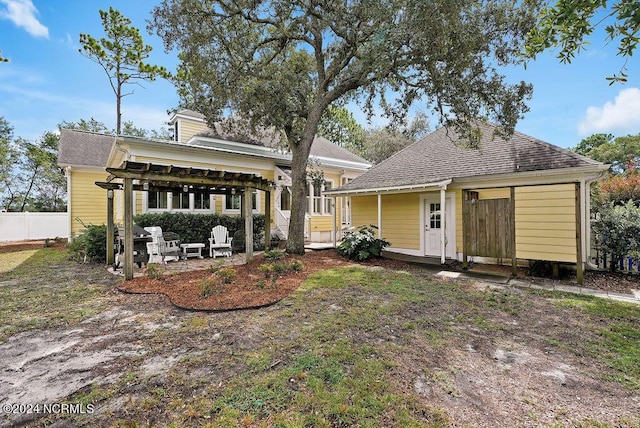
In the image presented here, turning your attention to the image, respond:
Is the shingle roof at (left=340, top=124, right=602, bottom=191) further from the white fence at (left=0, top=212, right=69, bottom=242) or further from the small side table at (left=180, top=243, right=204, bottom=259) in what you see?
the white fence at (left=0, top=212, right=69, bottom=242)

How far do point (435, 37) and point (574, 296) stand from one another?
21.4 ft

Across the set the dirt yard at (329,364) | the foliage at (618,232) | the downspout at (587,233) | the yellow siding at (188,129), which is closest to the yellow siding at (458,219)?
the downspout at (587,233)

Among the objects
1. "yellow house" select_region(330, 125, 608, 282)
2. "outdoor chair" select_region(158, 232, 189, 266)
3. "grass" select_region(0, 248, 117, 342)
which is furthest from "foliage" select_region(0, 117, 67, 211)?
"yellow house" select_region(330, 125, 608, 282)

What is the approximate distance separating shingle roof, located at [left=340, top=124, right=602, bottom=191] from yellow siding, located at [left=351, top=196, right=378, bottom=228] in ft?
2.73

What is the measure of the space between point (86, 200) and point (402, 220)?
1419 cm

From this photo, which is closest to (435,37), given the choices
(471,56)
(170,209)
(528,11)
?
(471,56)

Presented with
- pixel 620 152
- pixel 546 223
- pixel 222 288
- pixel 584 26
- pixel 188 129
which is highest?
pixel 620 152

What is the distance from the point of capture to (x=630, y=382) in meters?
2.87

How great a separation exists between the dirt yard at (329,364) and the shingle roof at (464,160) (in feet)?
13.4

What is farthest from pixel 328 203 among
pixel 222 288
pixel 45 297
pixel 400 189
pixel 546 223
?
pixel 45 297

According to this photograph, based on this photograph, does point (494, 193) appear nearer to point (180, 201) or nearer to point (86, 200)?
point (180, 201)

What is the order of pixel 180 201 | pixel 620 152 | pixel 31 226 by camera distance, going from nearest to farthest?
pixel 180 201, pixel 31 226, pixel 620 152

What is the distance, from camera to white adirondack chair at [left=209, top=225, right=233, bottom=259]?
9.97m

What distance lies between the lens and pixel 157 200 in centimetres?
1097
